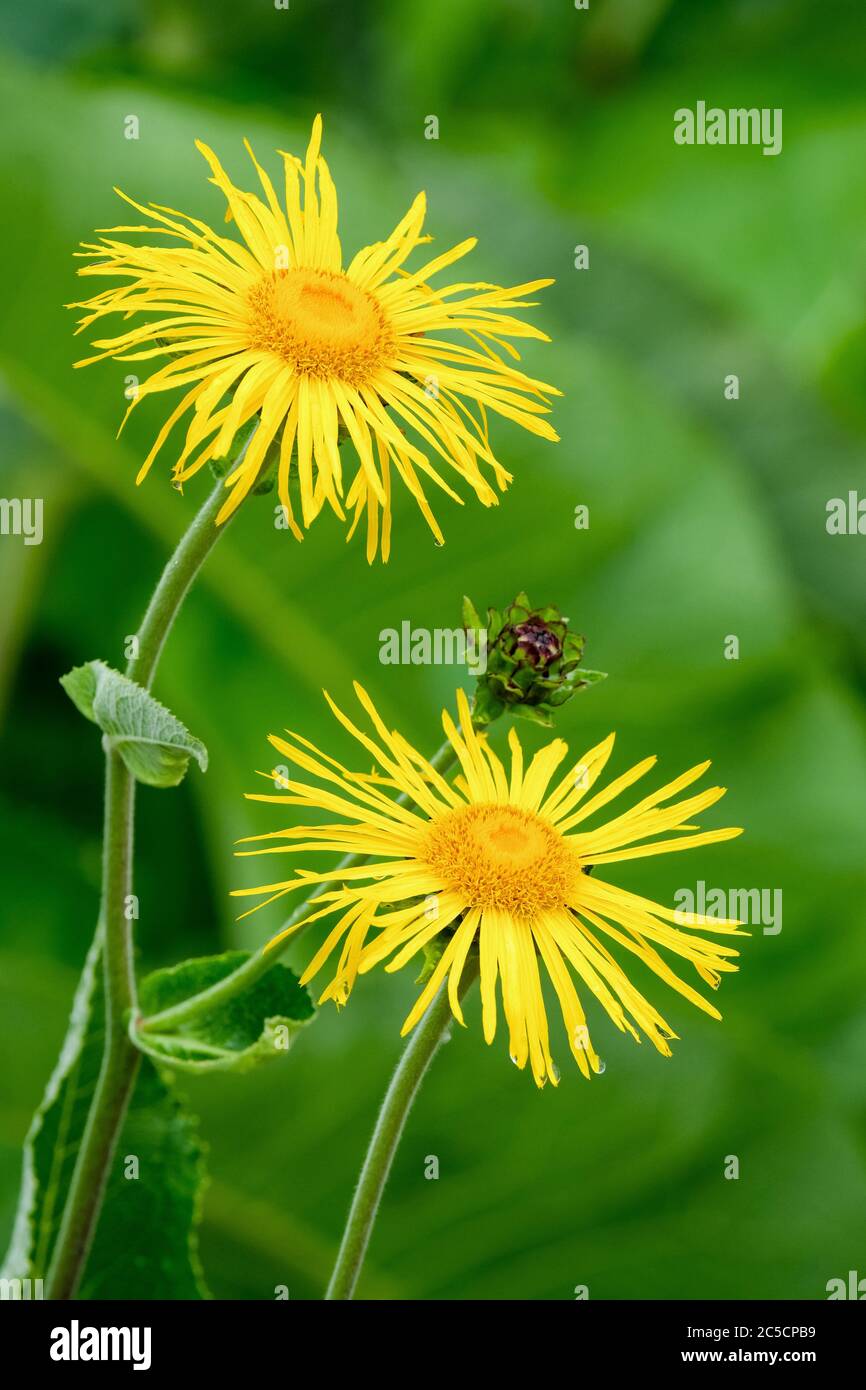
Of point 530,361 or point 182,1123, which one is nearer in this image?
point 182,1123

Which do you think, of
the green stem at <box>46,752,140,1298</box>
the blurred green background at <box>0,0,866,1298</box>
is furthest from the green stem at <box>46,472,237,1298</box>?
the blurred green background at <box>0,0,866,1298</box>

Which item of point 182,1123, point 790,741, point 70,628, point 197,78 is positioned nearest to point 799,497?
point 790,741

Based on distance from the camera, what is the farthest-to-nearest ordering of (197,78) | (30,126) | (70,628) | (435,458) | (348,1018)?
1. (197,78)
2. (70,628)
3. (30,126)
4. (348,1018)
5. (435,458)

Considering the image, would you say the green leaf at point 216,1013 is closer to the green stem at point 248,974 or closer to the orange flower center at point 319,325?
the green stem at point 248,974

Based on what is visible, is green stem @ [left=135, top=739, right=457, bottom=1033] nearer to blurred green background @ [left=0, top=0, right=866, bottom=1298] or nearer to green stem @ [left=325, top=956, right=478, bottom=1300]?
green stem @ [left=325, top=956, right=478, bottom=1300]

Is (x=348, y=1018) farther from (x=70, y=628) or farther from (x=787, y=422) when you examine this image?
(x=787, y=422)

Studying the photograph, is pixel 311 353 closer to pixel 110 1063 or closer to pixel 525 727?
pixel 110 1063
